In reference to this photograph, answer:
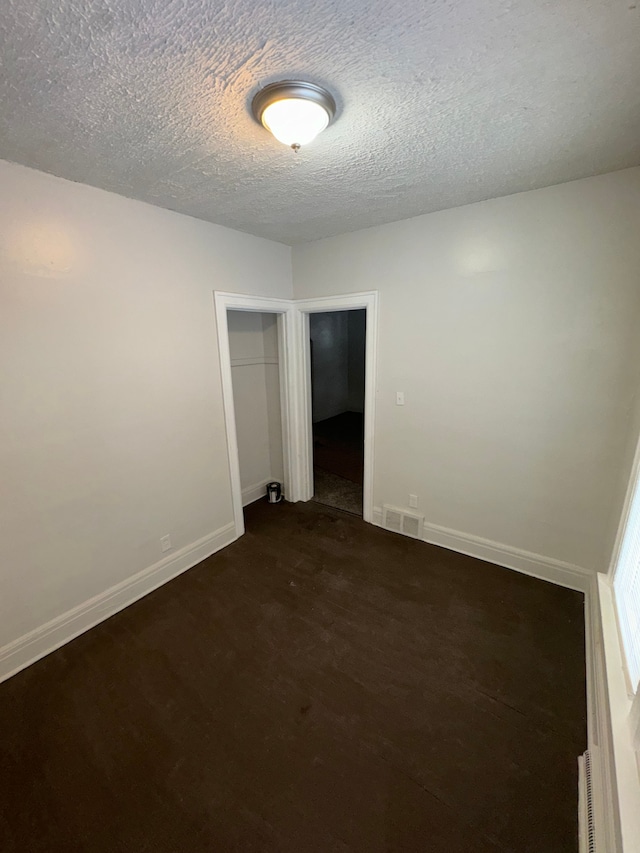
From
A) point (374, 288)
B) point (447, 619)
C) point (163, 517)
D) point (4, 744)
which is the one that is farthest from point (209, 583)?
point (374, 288)

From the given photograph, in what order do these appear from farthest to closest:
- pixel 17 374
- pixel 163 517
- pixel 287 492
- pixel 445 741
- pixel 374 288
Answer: pixel 287 492, pixel 374 288, pixel 163 517, pixel 17 374, pixel 445 741

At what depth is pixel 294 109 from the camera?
1150 millimetres

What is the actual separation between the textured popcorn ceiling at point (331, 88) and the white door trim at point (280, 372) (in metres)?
0.85

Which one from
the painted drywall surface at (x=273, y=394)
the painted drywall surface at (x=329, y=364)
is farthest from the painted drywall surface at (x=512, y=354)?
the painted drywall surface at (x=329, y=364)

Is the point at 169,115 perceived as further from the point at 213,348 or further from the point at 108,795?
the point at 108,795

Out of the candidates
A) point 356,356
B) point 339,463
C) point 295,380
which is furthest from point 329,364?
point 295,380

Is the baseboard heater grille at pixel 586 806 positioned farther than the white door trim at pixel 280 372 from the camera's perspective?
No

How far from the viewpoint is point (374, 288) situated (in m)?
2.68

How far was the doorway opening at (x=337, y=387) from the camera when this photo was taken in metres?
5.07

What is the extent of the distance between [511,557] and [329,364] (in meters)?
5.07

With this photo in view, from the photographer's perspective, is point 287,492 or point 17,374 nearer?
point 17,374

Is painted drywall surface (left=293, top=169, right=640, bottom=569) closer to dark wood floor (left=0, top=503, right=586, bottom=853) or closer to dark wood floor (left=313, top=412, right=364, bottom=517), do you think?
dark wood floor (left=0, top=503, right=586, bottom=853)

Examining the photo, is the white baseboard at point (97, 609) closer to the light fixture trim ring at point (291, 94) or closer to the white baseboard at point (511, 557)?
the white baseboard at point (511, 557)

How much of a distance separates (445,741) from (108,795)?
1.39 meters
